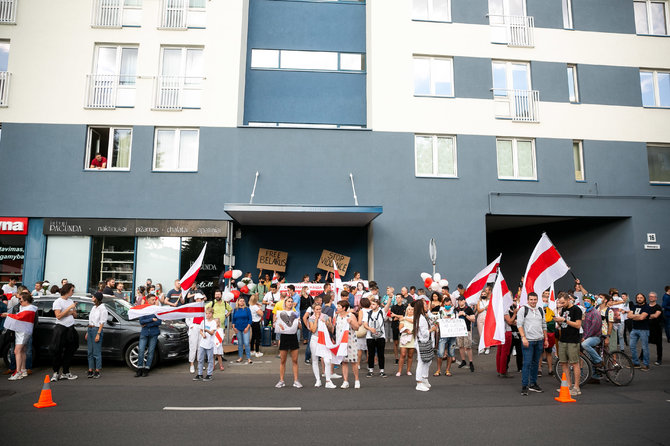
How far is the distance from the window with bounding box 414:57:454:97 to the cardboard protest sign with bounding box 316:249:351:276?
7.32 metres

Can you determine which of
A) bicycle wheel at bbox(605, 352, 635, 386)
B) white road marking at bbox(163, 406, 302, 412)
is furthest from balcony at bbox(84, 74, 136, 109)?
bicycle wheel at bbox(605, 352, 635, 386)

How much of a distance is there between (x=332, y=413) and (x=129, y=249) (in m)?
12.6

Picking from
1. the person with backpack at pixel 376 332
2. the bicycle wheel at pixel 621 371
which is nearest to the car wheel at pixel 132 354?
the person with backpack at pixel 376 332

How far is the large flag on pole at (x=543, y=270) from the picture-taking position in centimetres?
980

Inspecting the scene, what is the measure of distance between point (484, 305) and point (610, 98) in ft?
41.8

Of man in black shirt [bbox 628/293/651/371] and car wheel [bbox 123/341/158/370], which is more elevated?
man in black shirt [bbox 628/293/651/371]

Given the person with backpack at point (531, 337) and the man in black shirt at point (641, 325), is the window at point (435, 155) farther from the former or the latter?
the person with backpack at point (531, 337)

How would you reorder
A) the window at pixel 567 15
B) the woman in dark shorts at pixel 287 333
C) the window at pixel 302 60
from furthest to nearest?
the window at pixel 567 15 < the window at pixel 302 60 < the woman in dark shorts at pixel 287 333

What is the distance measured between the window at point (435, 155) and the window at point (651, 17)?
10111 mm

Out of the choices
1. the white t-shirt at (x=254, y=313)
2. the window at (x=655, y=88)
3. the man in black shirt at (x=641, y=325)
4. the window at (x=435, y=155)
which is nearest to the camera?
the man in black shirt at (x=641, y=325)

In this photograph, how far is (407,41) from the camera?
18.6m

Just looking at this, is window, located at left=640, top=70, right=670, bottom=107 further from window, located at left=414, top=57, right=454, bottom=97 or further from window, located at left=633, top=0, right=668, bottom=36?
window, located at left=414, top=57, right=454, bottom=97

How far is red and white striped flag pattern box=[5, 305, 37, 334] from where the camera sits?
10273mm

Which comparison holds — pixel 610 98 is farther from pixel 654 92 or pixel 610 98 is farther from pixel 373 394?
pixel 373 394
